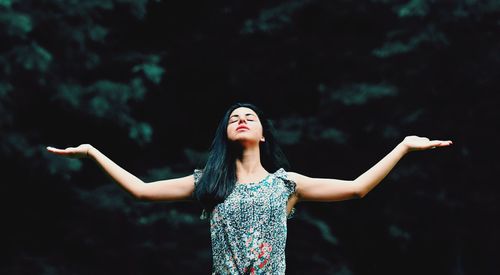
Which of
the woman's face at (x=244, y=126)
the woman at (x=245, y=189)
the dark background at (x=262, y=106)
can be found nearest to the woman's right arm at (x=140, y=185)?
the woman at (x=245, y=189)

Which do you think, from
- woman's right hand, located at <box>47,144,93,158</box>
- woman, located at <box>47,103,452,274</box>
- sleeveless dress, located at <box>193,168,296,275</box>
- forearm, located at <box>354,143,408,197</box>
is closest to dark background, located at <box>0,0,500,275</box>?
woman's right hand, located at <box>47,144,93,158</box>

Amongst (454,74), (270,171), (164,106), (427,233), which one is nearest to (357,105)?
(454,74)

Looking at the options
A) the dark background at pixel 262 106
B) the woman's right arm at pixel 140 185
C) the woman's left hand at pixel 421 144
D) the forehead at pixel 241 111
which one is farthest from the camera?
the dark background at pixel 262 106

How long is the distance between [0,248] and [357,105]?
15.4 feet

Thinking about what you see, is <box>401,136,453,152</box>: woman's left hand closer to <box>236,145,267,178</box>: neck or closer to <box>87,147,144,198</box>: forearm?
<box>236,145,267,178</box>: neck

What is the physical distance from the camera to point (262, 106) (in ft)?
35.9

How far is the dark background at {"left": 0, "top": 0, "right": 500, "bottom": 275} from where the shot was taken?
30.8 ft

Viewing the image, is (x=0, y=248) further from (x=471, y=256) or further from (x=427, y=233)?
(x=471, y=256)

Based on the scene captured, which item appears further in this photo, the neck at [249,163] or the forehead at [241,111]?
the forehead at [241,111]

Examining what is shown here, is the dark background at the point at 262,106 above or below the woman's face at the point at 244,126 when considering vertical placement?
above

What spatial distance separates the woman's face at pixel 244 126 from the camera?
383cm

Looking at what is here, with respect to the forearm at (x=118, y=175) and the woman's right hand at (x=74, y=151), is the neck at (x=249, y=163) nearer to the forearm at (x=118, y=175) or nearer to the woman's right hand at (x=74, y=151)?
the forearm at (x=118, y=175)

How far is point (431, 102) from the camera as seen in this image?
10.2m

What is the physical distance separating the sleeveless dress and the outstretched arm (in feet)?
0.40
